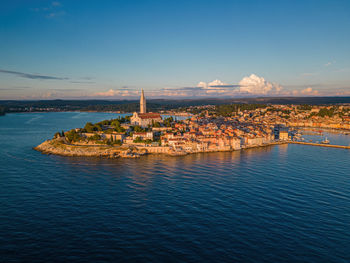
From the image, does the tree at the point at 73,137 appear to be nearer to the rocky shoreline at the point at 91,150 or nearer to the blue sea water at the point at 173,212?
the rocky shoreline at the point at 91,150

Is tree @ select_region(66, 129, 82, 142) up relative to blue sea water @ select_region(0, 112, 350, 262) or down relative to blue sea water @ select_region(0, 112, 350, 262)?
up

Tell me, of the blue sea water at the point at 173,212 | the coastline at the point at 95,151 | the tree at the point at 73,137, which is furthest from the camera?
the tree at the point at 73,137

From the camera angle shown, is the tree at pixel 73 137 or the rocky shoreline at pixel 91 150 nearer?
the rocky shoreline at pixel 91 150

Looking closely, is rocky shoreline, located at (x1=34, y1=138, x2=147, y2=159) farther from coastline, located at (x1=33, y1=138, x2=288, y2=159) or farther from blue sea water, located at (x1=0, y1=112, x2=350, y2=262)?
blue sea water, located at (x1=0, y1=112, x2=350, y2=262)

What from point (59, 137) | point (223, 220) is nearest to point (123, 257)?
point (223, 220)

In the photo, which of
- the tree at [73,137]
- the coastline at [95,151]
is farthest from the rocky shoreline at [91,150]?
the tree at [73,137]

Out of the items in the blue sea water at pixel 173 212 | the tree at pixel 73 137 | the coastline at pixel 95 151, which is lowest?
the blue sea water at pixel 173 212

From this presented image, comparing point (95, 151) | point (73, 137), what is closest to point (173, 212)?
point (95, 151)

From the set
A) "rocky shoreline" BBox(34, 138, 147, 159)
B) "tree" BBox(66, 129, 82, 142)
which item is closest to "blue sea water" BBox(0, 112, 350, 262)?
"rocky shoreline" BBox(34, 138, 147, 159)

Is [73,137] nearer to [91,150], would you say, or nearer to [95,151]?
[91,150]
